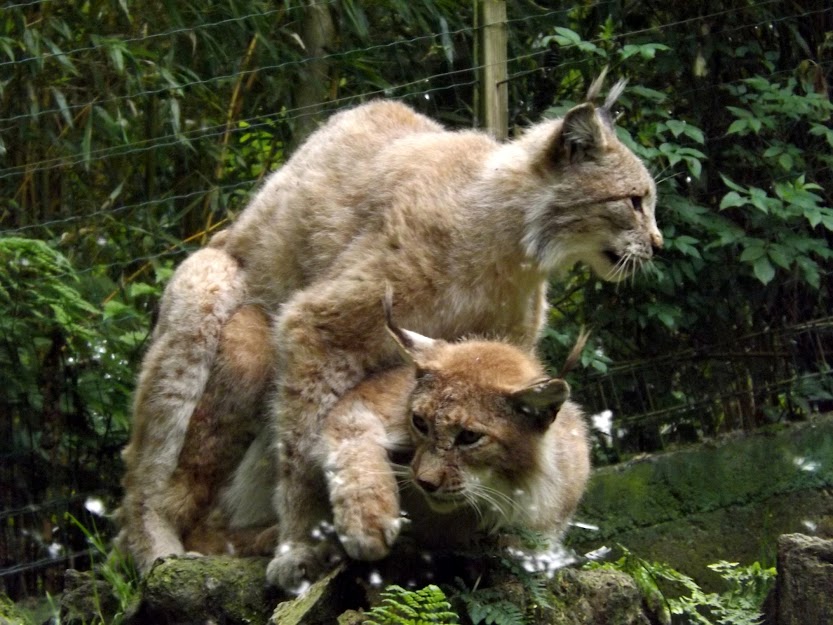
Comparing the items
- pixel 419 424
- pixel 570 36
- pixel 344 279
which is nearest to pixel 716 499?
pixel 570 36

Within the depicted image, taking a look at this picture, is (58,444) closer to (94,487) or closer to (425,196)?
(94,487)

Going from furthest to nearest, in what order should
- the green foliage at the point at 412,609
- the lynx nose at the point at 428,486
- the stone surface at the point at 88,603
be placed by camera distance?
the stone surface at the point at 88,603, the lynx nose at the point at 428,486, the green foliage at the point at 412,609

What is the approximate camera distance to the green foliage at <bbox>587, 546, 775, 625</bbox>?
5242mm

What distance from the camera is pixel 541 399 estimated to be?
15.6ft

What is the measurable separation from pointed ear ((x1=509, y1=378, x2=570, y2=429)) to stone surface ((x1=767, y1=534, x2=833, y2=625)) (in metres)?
1.02

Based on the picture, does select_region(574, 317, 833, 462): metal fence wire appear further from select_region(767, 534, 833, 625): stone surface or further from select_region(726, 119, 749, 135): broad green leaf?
select_region(767, 534, 833, 625): stone surface

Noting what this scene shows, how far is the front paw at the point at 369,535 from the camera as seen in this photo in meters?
4.79

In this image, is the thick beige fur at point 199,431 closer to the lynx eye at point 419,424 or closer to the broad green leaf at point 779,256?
the lynx eye at point 419,424

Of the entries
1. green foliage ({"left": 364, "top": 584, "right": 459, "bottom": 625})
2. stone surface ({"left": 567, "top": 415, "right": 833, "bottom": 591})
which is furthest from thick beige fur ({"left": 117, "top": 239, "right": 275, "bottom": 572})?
stone surface ({"left": 567, "top": 415, "right": 833, "bottom": 591})

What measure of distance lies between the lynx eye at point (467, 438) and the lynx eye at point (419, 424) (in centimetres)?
15

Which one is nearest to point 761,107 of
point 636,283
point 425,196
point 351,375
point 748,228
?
point 748,228

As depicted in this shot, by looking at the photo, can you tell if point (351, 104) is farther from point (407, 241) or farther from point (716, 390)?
point (716, 390)

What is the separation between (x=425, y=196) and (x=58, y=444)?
2.94 m

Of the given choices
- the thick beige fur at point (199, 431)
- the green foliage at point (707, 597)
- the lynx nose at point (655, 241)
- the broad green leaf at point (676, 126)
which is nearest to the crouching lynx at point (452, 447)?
the green foliage at point (707, 597)
